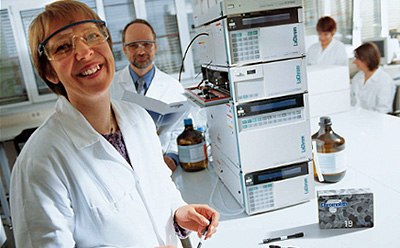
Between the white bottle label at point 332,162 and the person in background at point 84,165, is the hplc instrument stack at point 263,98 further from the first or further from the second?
the person in background at point 84,165

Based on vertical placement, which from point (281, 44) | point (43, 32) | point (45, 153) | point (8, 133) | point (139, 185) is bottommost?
point (8, 133)

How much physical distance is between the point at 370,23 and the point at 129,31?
11.5ft

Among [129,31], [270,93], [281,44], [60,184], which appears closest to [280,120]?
[270,93]

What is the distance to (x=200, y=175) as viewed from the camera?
4.96 ft

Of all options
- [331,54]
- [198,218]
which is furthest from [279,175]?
[331,54]

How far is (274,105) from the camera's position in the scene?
42.4 inches

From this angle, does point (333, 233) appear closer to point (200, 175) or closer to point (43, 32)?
point (200, 175)

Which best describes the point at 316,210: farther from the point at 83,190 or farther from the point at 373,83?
the point at 373,83

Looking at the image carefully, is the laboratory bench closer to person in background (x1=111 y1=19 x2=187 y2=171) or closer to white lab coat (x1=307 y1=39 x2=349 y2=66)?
person in background (x1=111 y1=19 x2=187 y2=171)

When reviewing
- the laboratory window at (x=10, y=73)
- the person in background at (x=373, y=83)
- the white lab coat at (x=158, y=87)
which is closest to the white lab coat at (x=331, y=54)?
the person in background at (x=373, y=83)

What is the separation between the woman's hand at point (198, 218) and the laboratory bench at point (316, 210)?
0.08m

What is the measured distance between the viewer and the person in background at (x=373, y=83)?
9.93 feet

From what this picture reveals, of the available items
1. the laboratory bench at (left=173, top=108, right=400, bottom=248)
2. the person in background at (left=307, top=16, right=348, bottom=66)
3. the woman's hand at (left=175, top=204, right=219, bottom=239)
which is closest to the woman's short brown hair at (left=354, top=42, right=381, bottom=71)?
the person in background at (left=307, top=16, right=348, bottom=66)

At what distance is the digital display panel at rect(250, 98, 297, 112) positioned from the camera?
3.50ft
